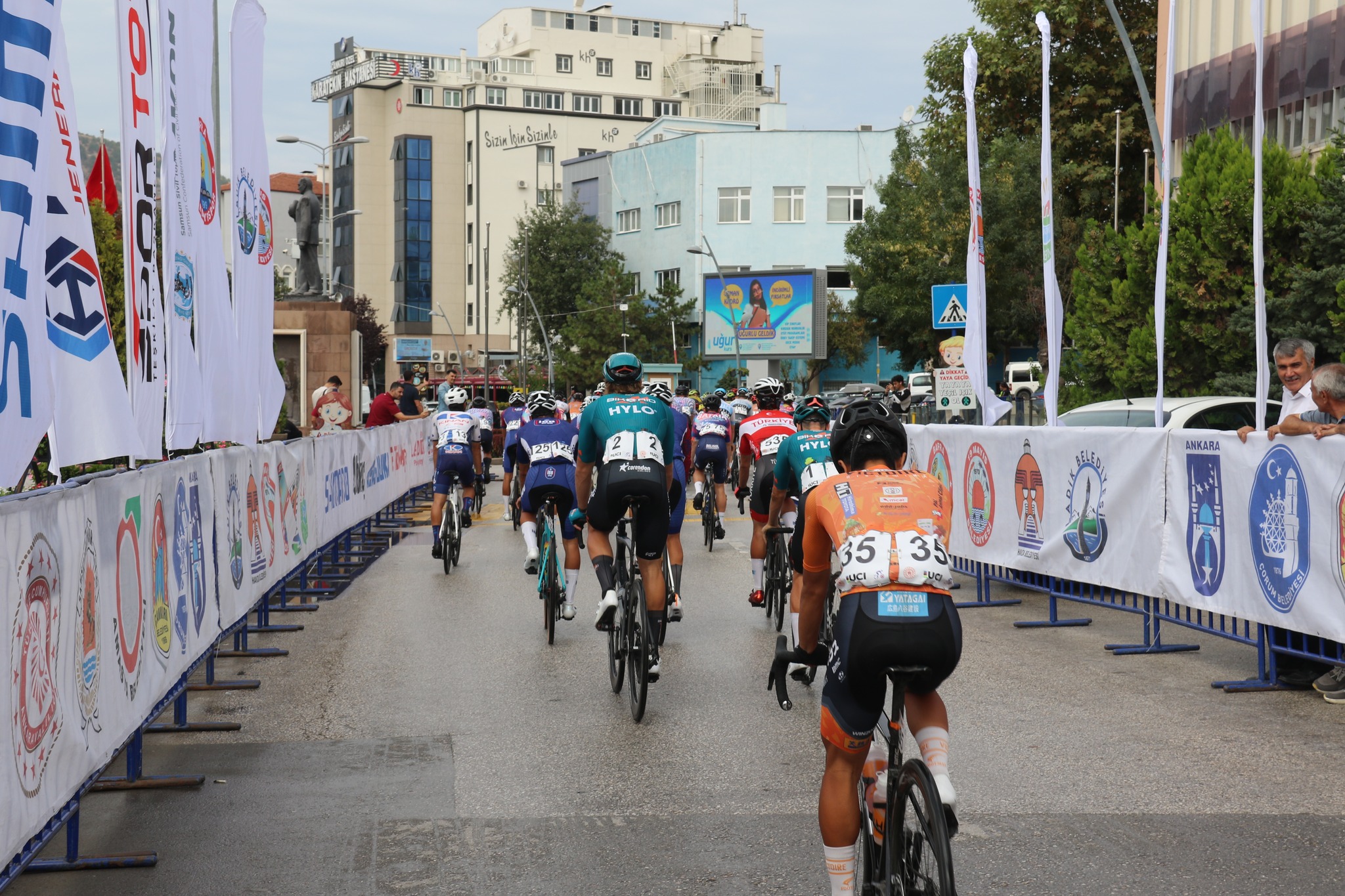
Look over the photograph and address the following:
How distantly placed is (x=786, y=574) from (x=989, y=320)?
43702 mm

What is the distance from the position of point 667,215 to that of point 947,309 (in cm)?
6004

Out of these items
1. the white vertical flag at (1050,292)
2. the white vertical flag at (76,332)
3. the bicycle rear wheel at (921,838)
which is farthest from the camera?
the white vertical flag at (1050,292)

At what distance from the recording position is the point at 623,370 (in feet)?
28.8

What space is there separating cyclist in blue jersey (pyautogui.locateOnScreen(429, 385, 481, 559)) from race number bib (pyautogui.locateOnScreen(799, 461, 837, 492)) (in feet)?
23.6

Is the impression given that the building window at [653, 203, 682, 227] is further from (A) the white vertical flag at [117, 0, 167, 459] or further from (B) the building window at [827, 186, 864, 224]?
(A) the white vertical flag at [117, 0, 167, 459]

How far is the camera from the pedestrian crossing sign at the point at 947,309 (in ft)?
69.4

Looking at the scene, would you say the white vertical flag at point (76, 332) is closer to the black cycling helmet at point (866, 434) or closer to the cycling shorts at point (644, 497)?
the cycling shorts at point (644, 497)

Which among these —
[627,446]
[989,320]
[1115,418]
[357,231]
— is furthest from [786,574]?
[357,231]

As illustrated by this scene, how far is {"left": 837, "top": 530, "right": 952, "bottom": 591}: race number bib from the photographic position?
4199mm

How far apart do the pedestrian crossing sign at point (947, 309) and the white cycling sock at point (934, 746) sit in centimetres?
1702

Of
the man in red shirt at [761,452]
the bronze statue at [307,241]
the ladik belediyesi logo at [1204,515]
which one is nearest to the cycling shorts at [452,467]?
the man in red shirt at [761,452]

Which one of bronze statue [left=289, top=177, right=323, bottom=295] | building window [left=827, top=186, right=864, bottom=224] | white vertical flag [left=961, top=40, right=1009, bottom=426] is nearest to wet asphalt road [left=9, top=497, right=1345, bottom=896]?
white vertical flag [left=961, top=40, right=1009, bottom=426]

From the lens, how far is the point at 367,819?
627 centimetres

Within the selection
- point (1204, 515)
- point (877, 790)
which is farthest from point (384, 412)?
point (877, 790)
